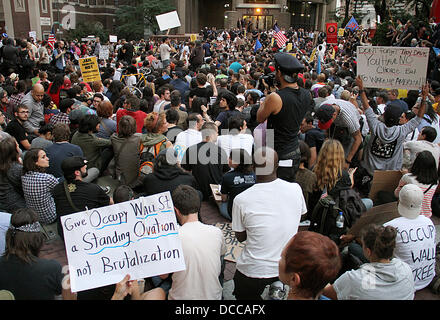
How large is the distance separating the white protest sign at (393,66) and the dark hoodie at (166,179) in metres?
3.87

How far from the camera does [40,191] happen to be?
16.1 feet

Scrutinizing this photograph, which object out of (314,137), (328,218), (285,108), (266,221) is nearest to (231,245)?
(328,218)

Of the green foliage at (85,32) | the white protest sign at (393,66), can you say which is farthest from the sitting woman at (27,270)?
the green foliage at (85,32)

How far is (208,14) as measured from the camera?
5506cm

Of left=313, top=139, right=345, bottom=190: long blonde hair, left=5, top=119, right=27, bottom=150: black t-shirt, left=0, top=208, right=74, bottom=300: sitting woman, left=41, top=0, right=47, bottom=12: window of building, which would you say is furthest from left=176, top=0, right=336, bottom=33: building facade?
left=0, top=208, right=74, bottom=300: sitting woman

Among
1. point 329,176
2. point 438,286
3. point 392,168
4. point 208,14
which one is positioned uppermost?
point 208,14

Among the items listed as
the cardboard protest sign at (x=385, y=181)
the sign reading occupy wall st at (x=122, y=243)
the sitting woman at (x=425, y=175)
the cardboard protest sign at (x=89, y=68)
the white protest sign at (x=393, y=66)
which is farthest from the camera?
the cardboard protest sign at (x=89, y=68)

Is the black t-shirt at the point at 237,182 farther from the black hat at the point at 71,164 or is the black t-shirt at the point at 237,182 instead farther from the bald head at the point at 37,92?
the bald head at the point at 37,92

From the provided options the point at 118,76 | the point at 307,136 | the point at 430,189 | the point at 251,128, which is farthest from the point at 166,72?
the point at 430,189

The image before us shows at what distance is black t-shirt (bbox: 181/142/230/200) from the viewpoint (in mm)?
5761

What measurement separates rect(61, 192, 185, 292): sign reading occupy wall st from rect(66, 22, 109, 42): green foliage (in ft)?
144

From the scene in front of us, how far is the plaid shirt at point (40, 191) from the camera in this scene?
485 centimetres

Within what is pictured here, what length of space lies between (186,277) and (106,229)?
74cm

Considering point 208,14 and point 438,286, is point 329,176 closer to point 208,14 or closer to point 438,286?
point 438,286
